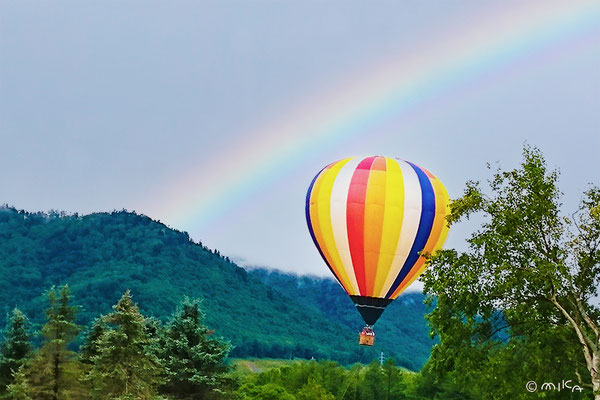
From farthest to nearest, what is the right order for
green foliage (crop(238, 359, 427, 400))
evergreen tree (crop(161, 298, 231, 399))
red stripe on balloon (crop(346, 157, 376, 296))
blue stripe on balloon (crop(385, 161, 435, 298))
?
green foliage (crop(238, 359, 427, 400)), red stripe on balloon (crop(346, 157, 376, 296)), blue stripe on balloon (crop(385, 161, 435, 298)), evergreen tree (crop(161, 298, 231, 399))

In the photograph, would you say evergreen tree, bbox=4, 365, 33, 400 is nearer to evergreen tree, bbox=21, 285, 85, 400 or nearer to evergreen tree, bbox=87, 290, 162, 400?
evergreen tree, bbox=21, 285, 85, 400

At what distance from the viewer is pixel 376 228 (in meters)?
49.8

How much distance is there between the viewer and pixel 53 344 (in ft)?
125

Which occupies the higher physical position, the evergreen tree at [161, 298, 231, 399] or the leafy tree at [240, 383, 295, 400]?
the leafy tree at [240, 383, 295, 400]

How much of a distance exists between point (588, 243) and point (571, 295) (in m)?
Result: 1.41

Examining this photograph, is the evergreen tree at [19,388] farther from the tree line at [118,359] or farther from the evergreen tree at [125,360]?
the evergreen tree at [125,360]

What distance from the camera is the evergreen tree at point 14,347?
128 ft

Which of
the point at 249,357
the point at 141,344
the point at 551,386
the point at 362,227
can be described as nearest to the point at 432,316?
the point at 551,386

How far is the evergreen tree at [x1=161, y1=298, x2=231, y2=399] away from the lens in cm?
3925

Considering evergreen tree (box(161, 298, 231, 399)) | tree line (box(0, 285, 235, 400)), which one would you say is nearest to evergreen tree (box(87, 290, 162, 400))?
tree line (box(0, 285, 235, 400))

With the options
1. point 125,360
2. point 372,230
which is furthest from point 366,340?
point 125,360

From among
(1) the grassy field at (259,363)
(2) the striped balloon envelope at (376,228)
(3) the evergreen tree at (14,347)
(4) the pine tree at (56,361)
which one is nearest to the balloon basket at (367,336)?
(2) the striped balloon envelope at (376,228)

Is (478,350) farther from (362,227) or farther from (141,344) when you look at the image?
(362,227)

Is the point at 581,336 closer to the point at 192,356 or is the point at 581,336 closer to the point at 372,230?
the point at 192,356
